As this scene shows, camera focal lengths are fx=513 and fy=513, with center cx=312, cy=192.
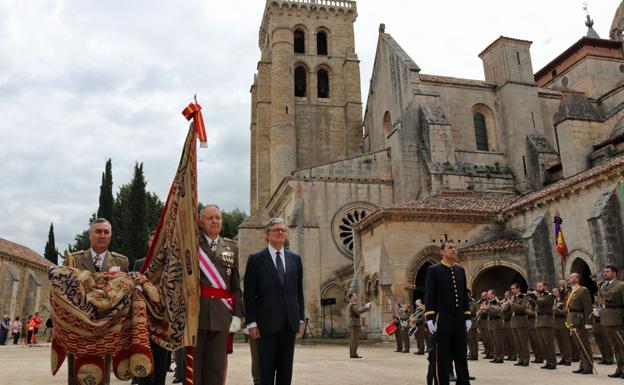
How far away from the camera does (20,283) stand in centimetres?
3027

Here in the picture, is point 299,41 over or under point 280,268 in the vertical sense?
over

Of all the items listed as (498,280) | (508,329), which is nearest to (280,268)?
(508,329)

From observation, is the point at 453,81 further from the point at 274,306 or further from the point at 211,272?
the point at 211,272

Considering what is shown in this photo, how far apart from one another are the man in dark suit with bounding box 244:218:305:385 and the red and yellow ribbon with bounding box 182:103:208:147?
1.07 metres

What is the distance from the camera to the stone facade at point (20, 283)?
28.0 meters

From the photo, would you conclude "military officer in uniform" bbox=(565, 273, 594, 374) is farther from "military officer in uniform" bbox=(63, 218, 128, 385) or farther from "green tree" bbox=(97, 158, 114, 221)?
"green tree" bbox=(97, 158, 114, 221)

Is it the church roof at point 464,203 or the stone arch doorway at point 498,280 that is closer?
the stone arch doorway at point 498,280

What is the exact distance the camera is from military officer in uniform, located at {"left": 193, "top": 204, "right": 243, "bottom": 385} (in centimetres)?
455

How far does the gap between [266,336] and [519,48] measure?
92.0 feet

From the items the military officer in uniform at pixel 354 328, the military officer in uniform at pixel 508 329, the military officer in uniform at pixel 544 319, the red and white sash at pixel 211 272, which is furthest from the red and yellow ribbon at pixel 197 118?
the military officer in uniform at pixel 354 328

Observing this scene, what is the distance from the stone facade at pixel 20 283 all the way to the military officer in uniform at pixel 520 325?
24.1 meters

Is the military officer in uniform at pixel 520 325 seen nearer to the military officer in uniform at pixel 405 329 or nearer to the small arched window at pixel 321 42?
the military officer in uniform at pixel 405 329

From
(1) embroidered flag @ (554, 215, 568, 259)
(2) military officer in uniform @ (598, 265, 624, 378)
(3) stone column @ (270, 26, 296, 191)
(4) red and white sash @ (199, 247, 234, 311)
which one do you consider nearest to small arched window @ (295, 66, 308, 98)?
(3) stone column @ (270, 26, 296, 191)

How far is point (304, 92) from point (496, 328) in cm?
2749
